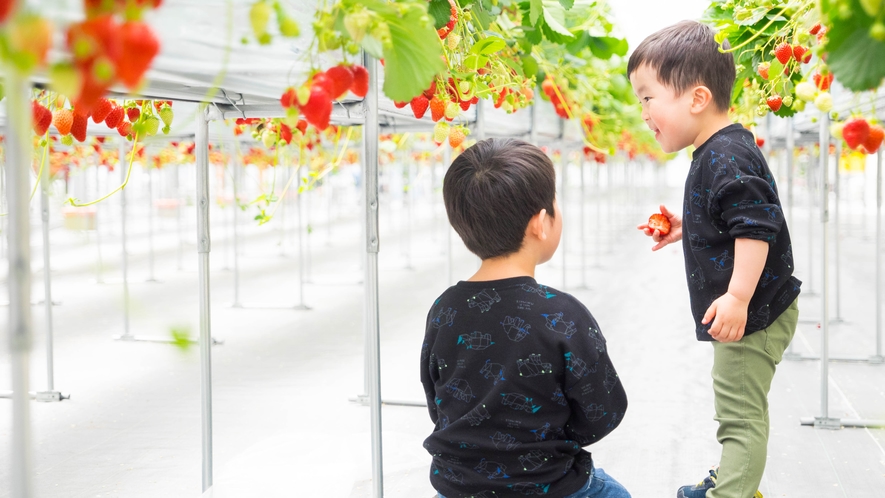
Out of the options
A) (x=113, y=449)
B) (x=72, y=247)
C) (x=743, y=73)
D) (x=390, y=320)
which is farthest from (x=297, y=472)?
(x=72, y=247)

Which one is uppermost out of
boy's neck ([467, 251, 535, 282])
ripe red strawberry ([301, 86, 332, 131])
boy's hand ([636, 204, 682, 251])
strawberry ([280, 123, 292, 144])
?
strawberry ([280, 123, 292, 144])

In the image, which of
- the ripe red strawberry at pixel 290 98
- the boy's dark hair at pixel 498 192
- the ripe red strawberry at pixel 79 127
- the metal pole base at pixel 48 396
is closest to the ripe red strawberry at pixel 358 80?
the ripe red strawberry at pixel 290 98

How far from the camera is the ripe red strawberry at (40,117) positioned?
1249mm

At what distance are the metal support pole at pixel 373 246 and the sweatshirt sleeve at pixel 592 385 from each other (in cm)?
53

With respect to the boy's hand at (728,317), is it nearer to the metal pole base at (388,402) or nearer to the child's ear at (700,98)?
the child's ear at (700,98)

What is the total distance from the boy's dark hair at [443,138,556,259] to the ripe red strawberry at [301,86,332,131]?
0.39 m

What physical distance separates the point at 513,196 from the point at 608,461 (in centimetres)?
144

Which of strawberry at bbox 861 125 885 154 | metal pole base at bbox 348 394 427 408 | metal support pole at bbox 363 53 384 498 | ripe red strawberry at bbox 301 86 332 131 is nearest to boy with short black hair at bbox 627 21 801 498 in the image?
metal support pole at bbox 363 53 384 498

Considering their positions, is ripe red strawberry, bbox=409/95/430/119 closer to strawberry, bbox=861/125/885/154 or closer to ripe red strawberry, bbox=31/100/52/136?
ripe red strawberry, bbox=31/100/52/136

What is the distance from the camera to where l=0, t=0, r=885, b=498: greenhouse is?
2.68ft

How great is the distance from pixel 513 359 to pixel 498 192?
0.24 metres

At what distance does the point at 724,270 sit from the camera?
5.04ft

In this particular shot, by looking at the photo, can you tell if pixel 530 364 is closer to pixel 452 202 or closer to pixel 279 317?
pixel 452 202

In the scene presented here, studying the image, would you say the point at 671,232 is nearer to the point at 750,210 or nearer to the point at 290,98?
the point at 750,210
